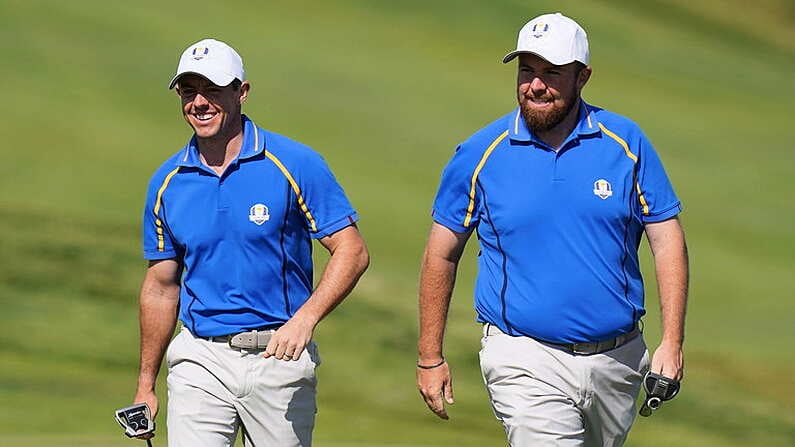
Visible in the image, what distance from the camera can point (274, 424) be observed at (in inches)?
326

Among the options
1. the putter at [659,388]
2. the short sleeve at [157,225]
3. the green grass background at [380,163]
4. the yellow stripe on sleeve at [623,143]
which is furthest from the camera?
the green grass background at [380,163]

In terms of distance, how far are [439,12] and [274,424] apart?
2574 cm

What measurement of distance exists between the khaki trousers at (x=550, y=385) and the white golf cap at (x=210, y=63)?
1.65 m

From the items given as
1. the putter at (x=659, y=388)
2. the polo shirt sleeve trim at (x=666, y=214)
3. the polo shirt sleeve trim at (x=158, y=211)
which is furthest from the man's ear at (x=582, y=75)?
the polo shirt sleeve trim at (x=158, y=211)

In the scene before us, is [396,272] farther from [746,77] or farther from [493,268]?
[746,77]

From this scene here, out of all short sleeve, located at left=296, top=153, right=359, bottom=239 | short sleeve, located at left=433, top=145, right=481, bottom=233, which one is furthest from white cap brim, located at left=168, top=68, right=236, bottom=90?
short sleeve, located at left=433, top=145, right=481, bottom=233

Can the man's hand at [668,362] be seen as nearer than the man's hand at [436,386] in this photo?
Yes

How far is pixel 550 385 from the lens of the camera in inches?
318

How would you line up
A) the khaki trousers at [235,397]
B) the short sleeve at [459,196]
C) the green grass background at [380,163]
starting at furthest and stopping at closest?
the green grass background at [380,163]
the khaki trousers at [235,397]
the short sleeve at [459,196]

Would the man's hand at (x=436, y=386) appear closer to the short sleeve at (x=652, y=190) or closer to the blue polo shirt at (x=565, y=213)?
the blue polo shirt at (x=565, y=213)

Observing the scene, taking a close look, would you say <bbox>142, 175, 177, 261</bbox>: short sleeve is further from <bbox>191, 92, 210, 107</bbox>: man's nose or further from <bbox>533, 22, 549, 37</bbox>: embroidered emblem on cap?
<bbox>533, 22, 549, 37</bbox>: embroidered emblem on cap

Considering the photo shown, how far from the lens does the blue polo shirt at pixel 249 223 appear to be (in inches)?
322

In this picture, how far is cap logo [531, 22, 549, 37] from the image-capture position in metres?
7.87

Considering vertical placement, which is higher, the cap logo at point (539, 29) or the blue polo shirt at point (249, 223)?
the cap logo at point (539, 29)
